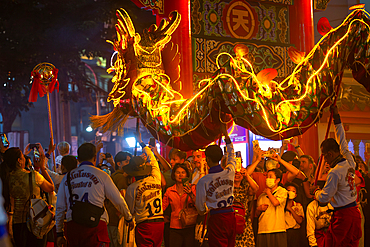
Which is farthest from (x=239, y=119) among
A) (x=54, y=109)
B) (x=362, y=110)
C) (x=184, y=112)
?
(x=54, y=109)

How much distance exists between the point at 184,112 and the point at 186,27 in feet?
10.2

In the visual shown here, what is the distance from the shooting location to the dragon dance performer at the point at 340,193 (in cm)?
448

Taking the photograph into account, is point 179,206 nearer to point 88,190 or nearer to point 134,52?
point 88,190

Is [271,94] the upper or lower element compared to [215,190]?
upper

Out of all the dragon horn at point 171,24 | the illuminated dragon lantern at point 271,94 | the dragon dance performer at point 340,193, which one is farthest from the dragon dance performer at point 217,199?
the dragon horn at point 171,24

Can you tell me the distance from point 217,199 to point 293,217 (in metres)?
1.78

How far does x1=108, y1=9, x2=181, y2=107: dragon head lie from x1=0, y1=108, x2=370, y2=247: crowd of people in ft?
3.32

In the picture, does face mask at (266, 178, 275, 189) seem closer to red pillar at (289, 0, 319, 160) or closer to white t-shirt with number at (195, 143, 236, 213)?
white t-shirt with number at (195, 143, 236, 213)

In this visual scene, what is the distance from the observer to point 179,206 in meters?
5.49

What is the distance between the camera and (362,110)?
10828mm

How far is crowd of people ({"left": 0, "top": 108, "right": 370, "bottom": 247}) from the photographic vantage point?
430 cm

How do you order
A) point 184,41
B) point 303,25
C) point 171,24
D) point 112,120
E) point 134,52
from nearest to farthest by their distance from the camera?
point 134,52, point 171,24, point 112,120, point 184,41, point 303,25

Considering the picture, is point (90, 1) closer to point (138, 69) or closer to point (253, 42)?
point (253, 42)

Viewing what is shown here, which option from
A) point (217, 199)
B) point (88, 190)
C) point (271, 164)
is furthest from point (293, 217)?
point (88, 190)
